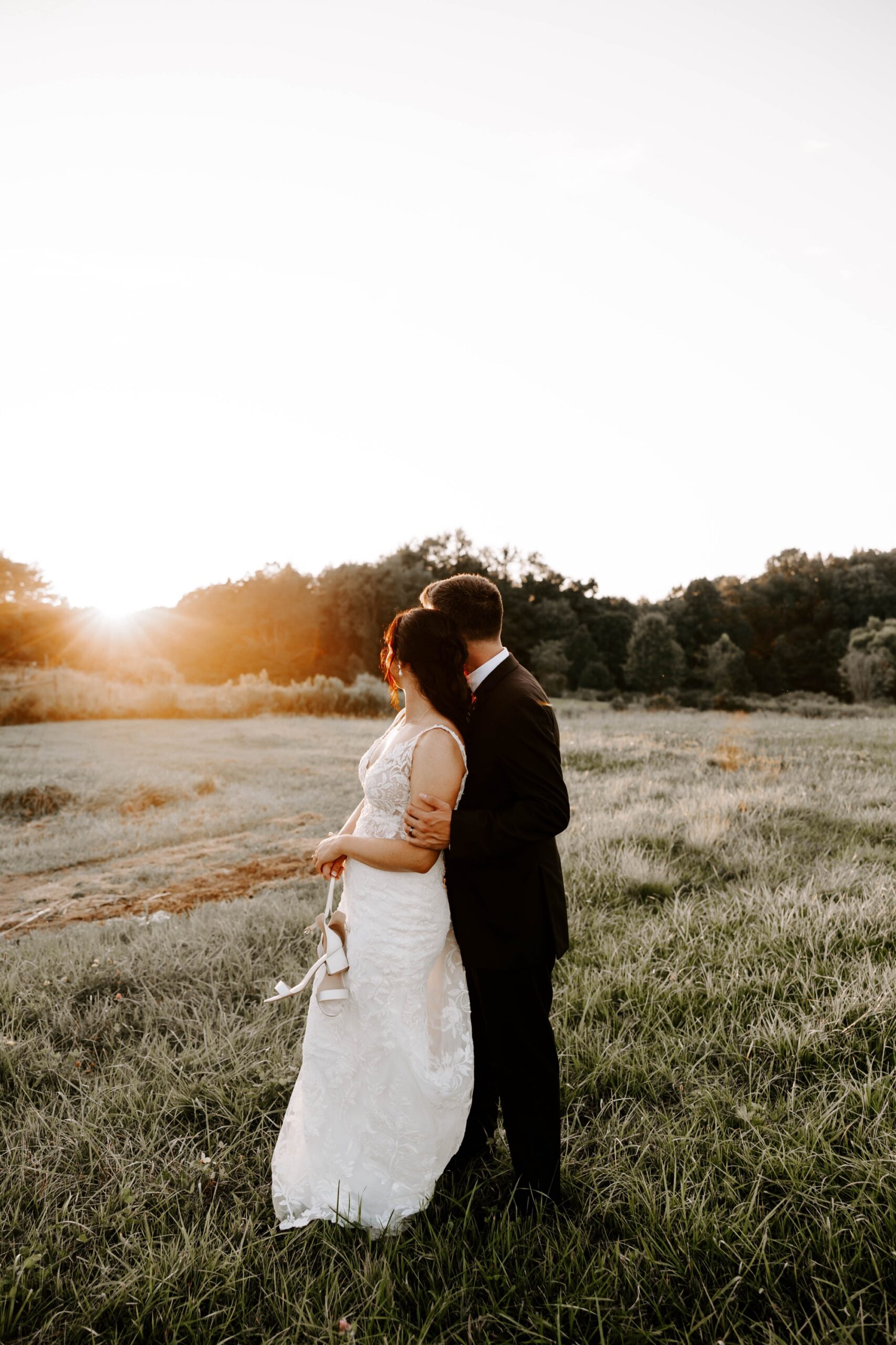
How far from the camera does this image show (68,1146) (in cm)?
Answer: 272

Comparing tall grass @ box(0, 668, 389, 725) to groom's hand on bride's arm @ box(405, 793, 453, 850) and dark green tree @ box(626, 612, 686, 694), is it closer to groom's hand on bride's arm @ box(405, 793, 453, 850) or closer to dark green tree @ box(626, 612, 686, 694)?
groom's hand on bride's arm @ box(405, 793, 453, 850)

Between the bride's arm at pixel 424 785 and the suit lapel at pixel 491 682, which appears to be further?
the suit lapel at pixel 491 682

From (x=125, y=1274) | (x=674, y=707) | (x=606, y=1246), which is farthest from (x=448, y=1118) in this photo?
(x=674, y=707)

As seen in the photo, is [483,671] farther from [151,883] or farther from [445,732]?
[151,883]

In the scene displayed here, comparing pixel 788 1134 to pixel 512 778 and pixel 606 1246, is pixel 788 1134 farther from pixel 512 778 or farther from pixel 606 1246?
pixel 512 778

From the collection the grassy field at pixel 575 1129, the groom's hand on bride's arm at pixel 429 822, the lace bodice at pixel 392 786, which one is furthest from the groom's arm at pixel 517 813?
the grassy field at pixel 575 1129

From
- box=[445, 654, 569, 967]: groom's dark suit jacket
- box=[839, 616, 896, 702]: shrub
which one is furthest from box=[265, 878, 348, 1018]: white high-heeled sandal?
box=[839, 616, 896, 702]: shrub

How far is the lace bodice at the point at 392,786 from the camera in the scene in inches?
91.7

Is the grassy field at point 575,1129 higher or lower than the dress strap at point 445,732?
lower

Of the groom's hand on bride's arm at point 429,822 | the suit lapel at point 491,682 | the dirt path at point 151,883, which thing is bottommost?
the dirt path at point 151,883

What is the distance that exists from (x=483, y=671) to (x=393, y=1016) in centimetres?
127

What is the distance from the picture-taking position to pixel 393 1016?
7.74ft

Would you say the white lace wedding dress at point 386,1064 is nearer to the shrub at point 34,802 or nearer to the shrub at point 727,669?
the shrub at point 34,802

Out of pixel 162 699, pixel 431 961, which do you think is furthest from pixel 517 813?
pixel 162 699
